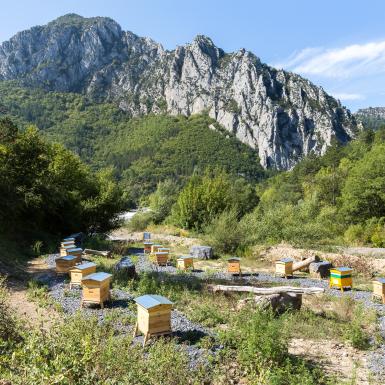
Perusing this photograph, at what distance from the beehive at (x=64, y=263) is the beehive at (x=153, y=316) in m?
6.92

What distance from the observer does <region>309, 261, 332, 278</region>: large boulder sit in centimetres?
1673

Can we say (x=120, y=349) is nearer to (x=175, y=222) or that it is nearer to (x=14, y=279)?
(x=14, y=279)

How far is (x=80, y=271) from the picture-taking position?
1195 cm

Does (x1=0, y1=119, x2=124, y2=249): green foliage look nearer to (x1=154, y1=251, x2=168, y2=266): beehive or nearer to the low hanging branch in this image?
(x1=154, y1=251, x2=168, y2=266): beehive

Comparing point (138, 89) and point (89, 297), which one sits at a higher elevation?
point (138, 89)

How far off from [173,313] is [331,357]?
4128 mm

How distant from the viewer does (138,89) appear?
175m

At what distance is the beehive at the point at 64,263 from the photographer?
14051 millimetres

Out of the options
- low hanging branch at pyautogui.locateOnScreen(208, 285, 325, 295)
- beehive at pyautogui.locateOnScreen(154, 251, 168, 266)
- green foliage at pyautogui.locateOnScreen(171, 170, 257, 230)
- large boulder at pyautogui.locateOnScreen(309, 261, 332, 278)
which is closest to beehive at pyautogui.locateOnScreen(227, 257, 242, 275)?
beehive at pyautogui.locateOnScreen(154, 251, 168, 266)

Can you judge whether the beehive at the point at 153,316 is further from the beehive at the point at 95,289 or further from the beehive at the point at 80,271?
the beehive at the point at 80,271

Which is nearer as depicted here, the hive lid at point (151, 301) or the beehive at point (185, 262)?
the hive lid at point (151, 301)

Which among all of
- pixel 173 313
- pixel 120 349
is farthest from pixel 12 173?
pixel 120 349

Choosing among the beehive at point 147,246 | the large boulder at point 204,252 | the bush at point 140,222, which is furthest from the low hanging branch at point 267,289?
the bush at point 140,222

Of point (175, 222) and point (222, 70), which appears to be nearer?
point (175, 222)
